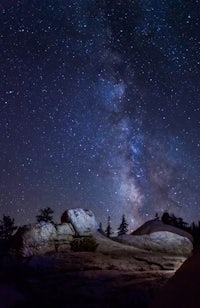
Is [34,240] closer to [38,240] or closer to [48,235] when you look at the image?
[38,240]

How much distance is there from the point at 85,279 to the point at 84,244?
5.99 metres

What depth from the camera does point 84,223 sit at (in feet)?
74.3

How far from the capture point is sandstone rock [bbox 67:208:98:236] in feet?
72.8

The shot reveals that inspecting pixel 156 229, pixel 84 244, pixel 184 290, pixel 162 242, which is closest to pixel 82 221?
pixel 84 244

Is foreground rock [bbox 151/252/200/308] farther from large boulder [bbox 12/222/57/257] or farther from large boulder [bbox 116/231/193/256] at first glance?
large boulder [bbox 116/231/193/256]

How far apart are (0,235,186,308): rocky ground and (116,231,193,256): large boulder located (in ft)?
10.1

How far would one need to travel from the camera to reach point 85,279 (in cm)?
1370

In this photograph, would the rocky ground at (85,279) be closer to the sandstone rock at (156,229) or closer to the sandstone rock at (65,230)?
the sandstone rock at (65,230)

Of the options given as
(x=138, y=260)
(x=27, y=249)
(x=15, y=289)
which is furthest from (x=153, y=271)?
(x=27, y=249)

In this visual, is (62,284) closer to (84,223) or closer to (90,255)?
(90,255)

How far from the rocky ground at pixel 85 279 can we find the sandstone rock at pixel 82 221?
3533mm

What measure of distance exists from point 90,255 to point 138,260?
2309mm

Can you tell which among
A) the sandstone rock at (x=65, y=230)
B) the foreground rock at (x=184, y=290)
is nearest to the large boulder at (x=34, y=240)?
the sandstone rock at (x=65, y=230)

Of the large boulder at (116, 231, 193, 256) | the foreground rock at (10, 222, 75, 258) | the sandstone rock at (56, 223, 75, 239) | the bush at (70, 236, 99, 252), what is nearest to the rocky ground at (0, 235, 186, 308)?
the bush at (70, 236, 99, 252)
